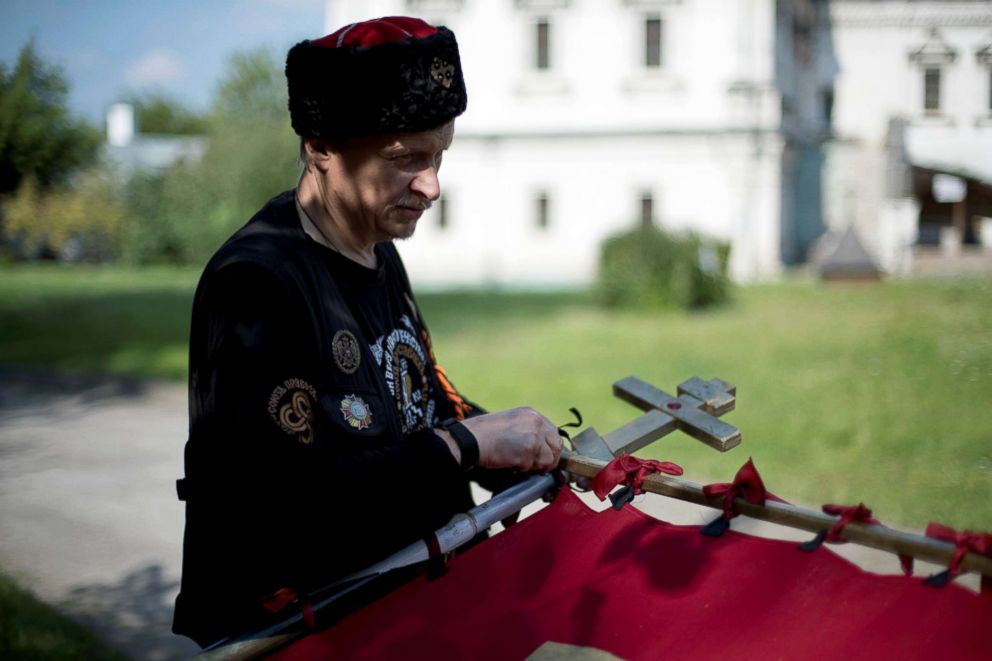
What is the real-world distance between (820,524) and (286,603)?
0.93 m

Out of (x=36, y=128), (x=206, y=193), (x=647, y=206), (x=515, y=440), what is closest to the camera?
(x=515, y=440)

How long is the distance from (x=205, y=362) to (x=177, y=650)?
316cm

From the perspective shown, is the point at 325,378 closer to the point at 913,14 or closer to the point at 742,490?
the point at 742,490

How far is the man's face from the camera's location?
6.56 ft

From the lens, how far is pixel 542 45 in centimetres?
2902

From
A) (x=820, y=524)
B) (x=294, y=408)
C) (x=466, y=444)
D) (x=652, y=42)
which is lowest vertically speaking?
(x=820, y=524)

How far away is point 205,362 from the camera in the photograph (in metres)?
1.82

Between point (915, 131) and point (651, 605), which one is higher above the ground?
point (915, 131)

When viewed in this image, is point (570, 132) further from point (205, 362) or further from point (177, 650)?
point (205, 362)

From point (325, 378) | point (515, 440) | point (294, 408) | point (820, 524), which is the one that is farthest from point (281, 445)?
point (820, 524)

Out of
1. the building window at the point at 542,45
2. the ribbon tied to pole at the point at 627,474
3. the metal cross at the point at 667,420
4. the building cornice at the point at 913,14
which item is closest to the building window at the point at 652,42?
the building window at the point at 542,45

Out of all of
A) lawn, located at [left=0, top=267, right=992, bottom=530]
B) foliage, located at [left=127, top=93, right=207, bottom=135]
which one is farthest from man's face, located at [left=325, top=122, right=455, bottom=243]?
foliage, located at [left=127, top=93, right=207, bottom=135]

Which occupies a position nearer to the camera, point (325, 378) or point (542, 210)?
point (325, 378)

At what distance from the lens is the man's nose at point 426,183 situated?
2.04 m
